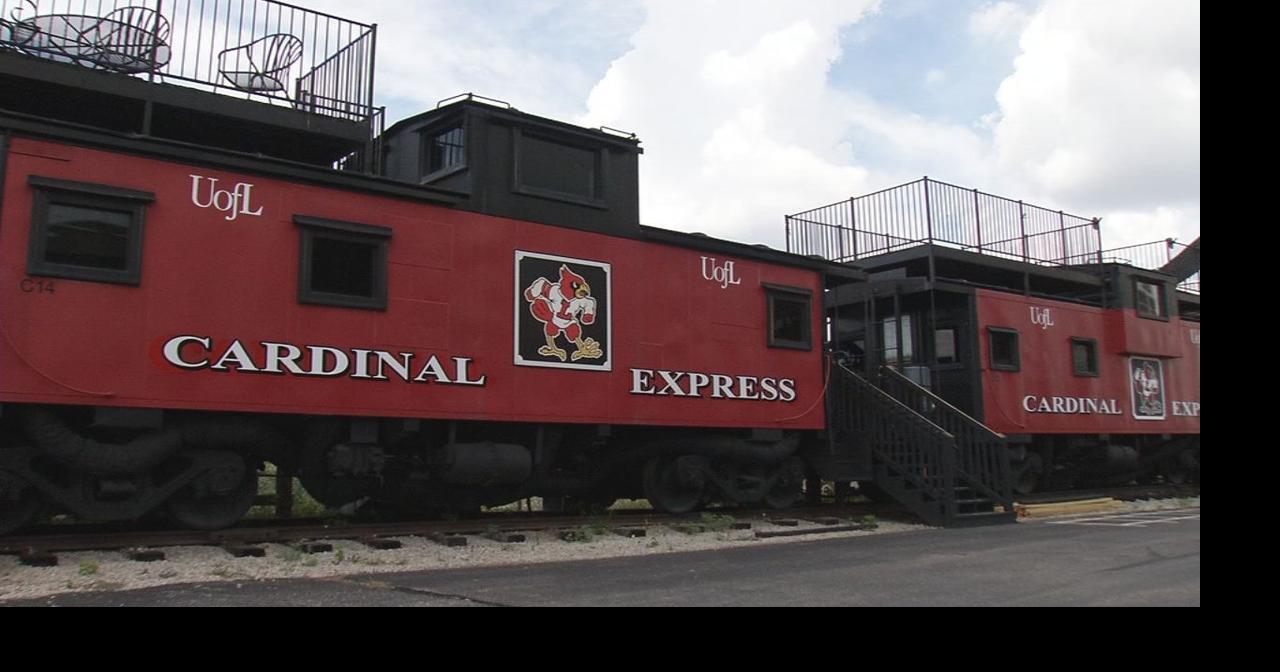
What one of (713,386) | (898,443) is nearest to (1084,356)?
(898,443)

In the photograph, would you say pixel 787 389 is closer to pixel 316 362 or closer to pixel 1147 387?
pixel 316 362

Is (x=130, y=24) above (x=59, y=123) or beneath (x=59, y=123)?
above

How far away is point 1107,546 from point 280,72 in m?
9.59

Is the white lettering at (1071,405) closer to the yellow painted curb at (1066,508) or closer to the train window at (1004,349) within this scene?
the train window at (1004,349)

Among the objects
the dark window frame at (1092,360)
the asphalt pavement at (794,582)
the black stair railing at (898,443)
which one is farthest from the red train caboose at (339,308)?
the dark window frame at (1092,360)

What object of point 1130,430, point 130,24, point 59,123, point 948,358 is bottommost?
point 1130,430

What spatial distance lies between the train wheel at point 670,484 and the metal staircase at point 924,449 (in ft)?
9.11

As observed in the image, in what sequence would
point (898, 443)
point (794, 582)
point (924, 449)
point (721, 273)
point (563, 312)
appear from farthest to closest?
point (898, 443) → point (924, 449) → point (721, 273) → point (563, 312) → point (794, 582)

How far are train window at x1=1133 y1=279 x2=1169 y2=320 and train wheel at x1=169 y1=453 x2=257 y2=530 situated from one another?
1662cm

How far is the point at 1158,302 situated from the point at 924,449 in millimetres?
9681

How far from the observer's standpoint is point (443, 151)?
37.0 feet
